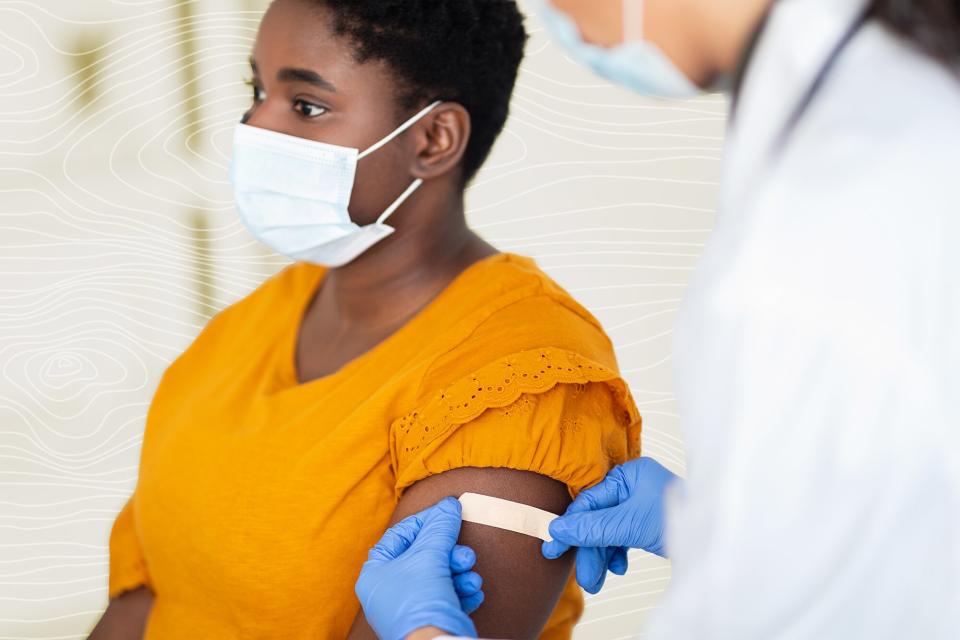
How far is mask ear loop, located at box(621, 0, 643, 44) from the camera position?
83 centimetres

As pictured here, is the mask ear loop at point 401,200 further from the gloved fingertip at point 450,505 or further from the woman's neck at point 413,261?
the gloved fingertip at point 450,505

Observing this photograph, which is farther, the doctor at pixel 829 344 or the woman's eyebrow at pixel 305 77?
the woman's eyebrow at pixel 305 77

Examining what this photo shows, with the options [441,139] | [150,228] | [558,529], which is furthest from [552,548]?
[150,228]

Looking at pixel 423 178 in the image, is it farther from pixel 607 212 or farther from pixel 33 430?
pixel 33 430

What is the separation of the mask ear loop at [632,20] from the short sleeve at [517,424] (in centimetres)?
46

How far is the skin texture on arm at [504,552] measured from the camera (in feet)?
3.83

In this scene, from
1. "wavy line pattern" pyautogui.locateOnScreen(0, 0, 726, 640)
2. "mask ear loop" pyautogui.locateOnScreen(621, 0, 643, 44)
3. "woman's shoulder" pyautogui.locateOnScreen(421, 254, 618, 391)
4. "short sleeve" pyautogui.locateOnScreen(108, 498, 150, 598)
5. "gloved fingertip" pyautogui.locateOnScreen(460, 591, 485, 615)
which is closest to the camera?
"mask ear loop" pyautogui.locateOnScreen(621, 0, 643, 44)

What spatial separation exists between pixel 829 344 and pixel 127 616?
1.27 metres

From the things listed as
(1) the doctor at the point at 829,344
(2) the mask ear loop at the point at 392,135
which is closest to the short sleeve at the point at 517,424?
(2) the mask ear loop at the point at 392,135

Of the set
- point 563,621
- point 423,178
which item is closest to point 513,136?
point 423,178

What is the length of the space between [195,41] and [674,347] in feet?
5.68

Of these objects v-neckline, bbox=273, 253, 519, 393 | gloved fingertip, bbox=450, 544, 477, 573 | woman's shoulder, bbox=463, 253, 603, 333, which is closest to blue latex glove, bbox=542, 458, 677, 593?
gloved fingertip, bbox=450, 544, 477, 573

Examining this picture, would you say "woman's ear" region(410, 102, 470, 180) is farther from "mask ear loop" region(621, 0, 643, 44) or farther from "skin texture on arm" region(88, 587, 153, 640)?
"skin texture on arm" region(88, 587, 153, 640)

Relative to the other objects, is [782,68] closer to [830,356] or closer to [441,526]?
[830,356]
